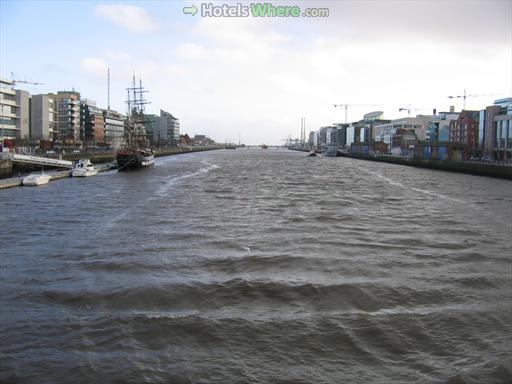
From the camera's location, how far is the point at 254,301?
9.77 metres

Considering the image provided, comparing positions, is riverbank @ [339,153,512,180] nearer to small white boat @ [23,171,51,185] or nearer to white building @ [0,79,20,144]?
small white boat @ [23,171,51,185]

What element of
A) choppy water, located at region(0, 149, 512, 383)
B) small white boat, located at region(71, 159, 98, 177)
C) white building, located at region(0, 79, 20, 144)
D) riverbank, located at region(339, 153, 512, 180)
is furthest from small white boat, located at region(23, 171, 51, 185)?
white building, located at region(0, 79, 20, 144)

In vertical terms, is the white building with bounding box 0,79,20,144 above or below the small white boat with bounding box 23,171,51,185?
above

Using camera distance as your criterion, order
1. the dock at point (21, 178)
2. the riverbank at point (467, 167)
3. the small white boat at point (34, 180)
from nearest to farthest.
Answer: the dock at point (21, 178) < the small white boat at point (34, 180) < the riverbank at point (467, 167)

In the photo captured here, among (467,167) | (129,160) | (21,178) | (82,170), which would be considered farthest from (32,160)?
(467,167)

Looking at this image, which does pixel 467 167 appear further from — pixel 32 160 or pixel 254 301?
pixel 254 301

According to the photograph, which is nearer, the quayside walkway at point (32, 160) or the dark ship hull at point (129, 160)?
the quayside walkway at point (32, 160)

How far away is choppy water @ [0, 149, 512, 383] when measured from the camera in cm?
711

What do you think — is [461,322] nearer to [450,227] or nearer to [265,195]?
[450,227]

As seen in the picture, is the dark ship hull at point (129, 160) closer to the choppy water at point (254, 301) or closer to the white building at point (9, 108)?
the white building at point (9, 108)

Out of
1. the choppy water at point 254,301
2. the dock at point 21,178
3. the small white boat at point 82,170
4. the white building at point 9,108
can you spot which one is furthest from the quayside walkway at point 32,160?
the white building at point 9,108

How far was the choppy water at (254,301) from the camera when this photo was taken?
23.3 ft

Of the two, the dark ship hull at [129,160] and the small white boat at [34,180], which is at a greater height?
the dark ship hull at [129,160]

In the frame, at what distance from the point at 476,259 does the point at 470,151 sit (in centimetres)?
8301
